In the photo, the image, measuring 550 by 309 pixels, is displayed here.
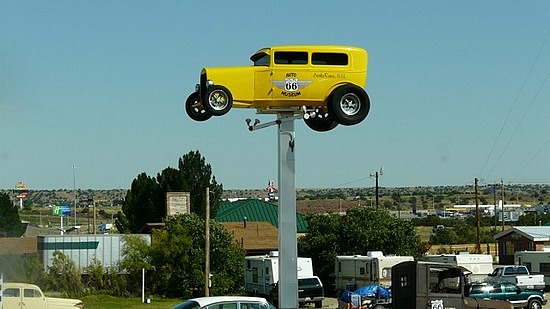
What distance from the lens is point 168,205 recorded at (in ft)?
238

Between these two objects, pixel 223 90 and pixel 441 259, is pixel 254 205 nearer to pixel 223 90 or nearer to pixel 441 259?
pixel 441 259

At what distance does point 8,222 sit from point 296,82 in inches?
332

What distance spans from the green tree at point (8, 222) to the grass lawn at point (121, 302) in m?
27.0

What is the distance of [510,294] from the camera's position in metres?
40.5

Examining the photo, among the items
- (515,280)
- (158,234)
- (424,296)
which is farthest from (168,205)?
(424,296)

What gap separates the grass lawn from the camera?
4866cm

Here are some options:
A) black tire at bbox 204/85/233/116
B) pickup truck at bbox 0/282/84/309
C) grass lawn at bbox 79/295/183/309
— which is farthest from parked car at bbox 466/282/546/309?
pickup truck at bbox 0/282/84/309

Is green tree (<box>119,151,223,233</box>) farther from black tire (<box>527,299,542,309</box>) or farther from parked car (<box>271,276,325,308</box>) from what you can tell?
black tire (<box>527,299,542,309</box>)

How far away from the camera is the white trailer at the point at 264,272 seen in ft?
156

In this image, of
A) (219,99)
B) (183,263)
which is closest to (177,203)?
(183,263)

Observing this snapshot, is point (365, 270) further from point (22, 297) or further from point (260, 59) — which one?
point (22, 297)

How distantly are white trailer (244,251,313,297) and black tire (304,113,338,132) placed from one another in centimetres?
2107

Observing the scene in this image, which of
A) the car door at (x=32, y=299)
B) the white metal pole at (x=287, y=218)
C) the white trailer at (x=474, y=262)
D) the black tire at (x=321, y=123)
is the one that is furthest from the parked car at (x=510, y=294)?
the car door at (x=32, y=299)

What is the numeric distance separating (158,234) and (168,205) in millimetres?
15919
